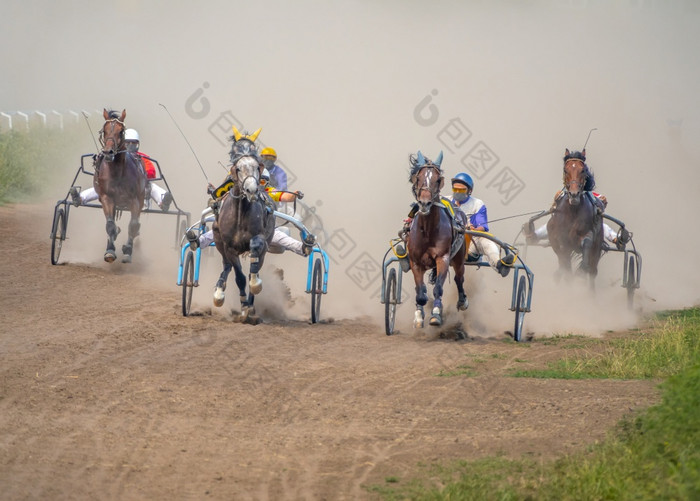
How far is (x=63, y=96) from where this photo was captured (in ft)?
158

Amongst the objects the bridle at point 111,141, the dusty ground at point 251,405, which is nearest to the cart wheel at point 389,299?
the dusty ground at point 251,405

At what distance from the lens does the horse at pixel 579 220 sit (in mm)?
15664

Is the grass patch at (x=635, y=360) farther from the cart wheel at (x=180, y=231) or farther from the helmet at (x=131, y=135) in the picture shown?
the helmet at (x=131, y=135)

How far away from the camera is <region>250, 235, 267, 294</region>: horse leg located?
12.9m

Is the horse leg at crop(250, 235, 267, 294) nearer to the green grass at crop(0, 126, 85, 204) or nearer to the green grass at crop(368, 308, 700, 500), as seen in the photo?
the green grass at crop(368, 308, 700, 500)

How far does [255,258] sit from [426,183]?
2.32 m

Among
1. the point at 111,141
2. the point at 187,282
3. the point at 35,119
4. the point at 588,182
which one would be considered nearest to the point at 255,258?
the point at 187,282

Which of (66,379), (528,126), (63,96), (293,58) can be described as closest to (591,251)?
(66,379)

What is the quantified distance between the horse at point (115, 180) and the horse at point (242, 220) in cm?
417

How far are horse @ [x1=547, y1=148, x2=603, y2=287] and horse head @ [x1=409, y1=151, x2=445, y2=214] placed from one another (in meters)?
4.08

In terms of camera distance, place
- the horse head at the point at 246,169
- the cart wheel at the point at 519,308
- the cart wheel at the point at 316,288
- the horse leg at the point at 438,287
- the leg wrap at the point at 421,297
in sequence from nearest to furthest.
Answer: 1. the horse leg at the point at 438,287
2. the leg wrap at the point at 421,297
3. the horse head at the point at 246,169
4. the cart wheel at the point at 519,308
5. the cart wheel at the point at 316,288

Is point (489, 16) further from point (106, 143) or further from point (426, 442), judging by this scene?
point (426, 442)

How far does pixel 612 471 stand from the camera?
609 centimetres

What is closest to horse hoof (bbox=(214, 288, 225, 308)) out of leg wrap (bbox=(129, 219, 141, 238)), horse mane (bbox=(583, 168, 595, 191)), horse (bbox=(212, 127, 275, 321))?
horse (bbox=(212, 127, 275, 321))
